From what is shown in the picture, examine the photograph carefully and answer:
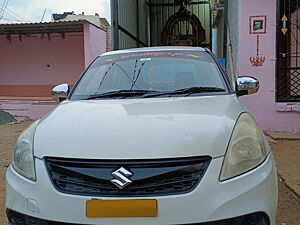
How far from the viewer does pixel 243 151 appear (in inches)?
79.5

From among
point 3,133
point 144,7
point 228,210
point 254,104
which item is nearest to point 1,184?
point 228,210

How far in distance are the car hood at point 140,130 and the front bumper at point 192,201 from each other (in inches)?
5.8

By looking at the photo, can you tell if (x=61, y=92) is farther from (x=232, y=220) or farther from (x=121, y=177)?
(x=232, y=220)

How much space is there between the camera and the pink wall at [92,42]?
10.3 meters

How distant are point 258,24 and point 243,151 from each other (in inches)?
223

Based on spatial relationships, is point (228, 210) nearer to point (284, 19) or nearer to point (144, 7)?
point (284, 19)

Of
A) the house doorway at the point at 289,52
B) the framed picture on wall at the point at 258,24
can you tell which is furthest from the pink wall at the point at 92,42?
the house doorway at the point at 289,52

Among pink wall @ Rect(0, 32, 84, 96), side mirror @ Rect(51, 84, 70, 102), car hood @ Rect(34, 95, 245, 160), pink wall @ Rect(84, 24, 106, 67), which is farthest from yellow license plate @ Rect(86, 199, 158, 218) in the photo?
pink wall @ Rect(0, 32, 84, 96)

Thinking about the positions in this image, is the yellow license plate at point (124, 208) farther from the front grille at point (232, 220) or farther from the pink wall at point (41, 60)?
the pink wall at point (41, 60)

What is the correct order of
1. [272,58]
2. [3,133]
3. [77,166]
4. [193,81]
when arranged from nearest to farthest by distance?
[77,166]
[193,81]
[272,58]
[3,133]

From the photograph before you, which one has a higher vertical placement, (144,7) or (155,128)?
(144,7)

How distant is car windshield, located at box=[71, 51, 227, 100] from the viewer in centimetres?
304

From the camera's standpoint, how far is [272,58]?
707 cm

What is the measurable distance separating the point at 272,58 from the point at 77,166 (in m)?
6.06
